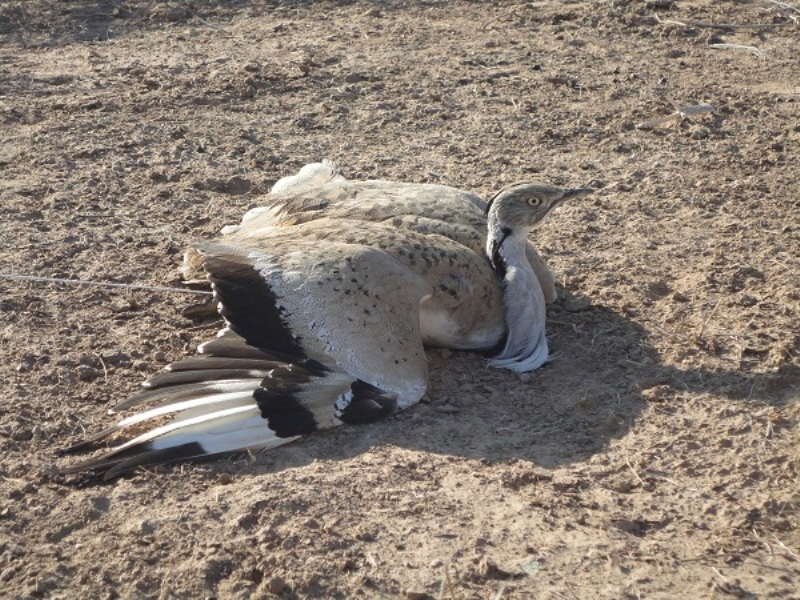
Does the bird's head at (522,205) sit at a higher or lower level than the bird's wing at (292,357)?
higher

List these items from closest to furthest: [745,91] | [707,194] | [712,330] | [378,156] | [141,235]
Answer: [712,330], [141,235], [707,194], [378,156], [745,91]

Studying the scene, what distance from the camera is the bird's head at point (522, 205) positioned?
5.64m

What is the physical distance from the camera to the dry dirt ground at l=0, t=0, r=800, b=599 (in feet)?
13.6

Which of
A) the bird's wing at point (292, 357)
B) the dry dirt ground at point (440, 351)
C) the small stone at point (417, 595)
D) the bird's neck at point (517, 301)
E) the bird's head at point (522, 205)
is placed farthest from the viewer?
the bird's head at point (522, 205)

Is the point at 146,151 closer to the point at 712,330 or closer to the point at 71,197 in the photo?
the point at 71,197

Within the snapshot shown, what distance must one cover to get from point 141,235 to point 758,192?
11.0 feet

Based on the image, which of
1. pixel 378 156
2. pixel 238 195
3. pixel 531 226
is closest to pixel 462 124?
pixel 378 156

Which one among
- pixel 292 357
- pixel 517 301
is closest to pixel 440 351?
pixel 517 301

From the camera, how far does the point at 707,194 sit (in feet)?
22.6

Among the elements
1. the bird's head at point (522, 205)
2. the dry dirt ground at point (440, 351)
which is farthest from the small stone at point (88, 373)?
the bird's head at point (522, 205)

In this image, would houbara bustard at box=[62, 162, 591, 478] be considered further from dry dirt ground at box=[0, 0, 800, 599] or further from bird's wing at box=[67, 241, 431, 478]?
dry dirt ground at box=[0, 0, 800, 599]

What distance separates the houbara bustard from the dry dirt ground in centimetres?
13

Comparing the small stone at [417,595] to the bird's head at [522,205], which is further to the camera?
the bird's head at [522,205]

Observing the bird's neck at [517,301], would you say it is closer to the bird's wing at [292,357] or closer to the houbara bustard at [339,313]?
the houbara bustard at [339,313]
